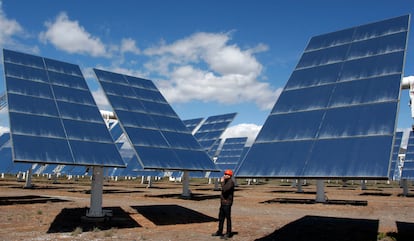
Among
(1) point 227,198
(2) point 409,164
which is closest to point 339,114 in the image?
(1) point 227,198

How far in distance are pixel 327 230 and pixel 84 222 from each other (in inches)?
404

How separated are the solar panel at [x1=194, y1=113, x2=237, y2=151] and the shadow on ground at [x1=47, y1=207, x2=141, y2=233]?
2772cm

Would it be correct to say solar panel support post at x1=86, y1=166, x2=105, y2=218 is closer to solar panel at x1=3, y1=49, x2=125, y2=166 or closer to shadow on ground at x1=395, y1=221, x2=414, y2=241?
solar panel at x1=3, y1=49, x2=125, y2=166

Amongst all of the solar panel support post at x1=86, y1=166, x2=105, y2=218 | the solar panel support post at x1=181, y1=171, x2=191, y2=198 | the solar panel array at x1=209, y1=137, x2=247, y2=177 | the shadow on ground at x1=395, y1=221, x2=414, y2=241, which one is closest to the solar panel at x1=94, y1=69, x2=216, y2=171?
the solar panel support post at x1=86, y1=166, x2=105, y2=218

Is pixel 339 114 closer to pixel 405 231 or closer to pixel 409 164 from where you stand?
pixel 405 231

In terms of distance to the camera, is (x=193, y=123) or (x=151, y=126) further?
(x=193, y=123)

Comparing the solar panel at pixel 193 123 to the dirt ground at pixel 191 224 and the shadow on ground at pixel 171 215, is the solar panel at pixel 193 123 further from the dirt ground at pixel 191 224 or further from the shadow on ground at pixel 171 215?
the shadow on ground at pixel 171 215

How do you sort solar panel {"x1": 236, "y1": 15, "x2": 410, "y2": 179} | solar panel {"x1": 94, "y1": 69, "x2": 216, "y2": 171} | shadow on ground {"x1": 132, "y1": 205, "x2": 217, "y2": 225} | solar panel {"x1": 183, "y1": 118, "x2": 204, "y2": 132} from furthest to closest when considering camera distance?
1. solar panel {"x1": 183, "y1": 118, "x2": 204, "y2": 132}
2. solar panel {"x1": 94, "y1": 69, "x2": 216, "y2": 171}
3. shadow on ground {"x1": 132, "y1": 205, "x2": 217, "y2": 225}
4. solar panel {"x1": 236, "y1": 15, "x2": 410, "y2": 179}

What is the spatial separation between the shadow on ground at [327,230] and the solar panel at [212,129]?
28299 mm

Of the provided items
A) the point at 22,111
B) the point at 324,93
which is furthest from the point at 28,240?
the point at 324,93

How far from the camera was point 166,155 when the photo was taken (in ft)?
67.7

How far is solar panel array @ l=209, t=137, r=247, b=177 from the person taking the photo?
47116 millimetres

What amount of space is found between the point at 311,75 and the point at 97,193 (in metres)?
10.5

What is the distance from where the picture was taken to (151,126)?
74.9 feet
